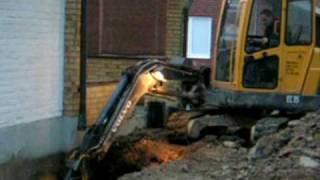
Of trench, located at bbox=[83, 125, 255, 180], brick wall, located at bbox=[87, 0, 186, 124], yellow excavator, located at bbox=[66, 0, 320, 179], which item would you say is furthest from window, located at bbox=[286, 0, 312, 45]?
brick wall, located at bbox=[87, 0, 186, 124]

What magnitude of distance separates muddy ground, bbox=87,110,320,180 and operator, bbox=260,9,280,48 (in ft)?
4.90

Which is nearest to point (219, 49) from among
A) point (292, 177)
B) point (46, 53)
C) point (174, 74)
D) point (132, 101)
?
point (174, 74)

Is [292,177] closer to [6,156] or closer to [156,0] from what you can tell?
[6,156]

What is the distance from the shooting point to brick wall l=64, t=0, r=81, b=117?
11766mm

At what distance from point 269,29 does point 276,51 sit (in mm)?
330

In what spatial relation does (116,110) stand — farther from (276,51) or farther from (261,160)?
(261,160)

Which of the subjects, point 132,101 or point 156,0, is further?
point 156,0

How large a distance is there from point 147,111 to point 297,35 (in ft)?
10.6

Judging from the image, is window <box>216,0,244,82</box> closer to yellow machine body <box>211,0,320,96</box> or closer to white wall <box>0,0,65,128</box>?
yellow machine body <box>211,0,320,96</box>

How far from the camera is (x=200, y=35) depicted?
30.1m

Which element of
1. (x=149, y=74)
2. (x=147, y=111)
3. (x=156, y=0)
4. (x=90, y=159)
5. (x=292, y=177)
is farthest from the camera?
(x=156, y=0)

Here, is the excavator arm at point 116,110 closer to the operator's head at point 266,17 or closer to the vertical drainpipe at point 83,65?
the vertical drainpipe at point 83,65

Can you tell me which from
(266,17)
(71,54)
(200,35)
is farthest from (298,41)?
(200,35)

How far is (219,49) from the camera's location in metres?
12.4
